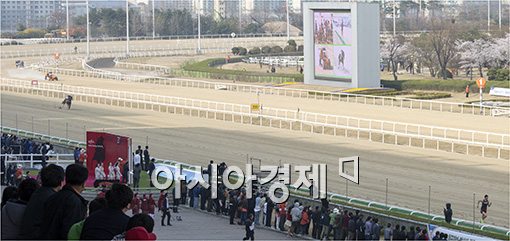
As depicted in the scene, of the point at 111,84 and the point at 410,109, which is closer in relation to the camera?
the point at 410,109

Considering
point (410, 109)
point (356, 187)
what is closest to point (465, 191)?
point (356, 187)

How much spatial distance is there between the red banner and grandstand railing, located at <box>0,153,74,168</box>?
2909 millimetres

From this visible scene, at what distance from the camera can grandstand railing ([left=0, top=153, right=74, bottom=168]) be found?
23.8 m

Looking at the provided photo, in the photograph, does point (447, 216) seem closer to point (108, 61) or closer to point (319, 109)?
point (319, 109)

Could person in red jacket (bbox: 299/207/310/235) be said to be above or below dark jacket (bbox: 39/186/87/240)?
below

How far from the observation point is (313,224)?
58.3 feet

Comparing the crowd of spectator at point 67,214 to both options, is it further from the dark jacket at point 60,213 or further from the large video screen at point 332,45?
the large video screen at point 332,45

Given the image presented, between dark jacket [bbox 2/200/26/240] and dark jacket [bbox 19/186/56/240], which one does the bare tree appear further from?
dark jacket [bbox 19/186/56/240]

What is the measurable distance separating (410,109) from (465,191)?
17.1m

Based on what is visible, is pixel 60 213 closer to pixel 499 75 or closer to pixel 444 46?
pixel 499 75

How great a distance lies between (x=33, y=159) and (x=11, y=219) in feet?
60.4

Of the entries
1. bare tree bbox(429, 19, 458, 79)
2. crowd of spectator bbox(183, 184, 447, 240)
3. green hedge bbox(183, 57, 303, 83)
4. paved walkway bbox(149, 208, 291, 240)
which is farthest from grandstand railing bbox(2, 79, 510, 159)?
bare tree bbox(429, 19, 458, 79)

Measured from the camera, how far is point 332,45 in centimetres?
5000

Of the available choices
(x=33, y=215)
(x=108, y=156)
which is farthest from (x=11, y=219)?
(x=108, y=156)
